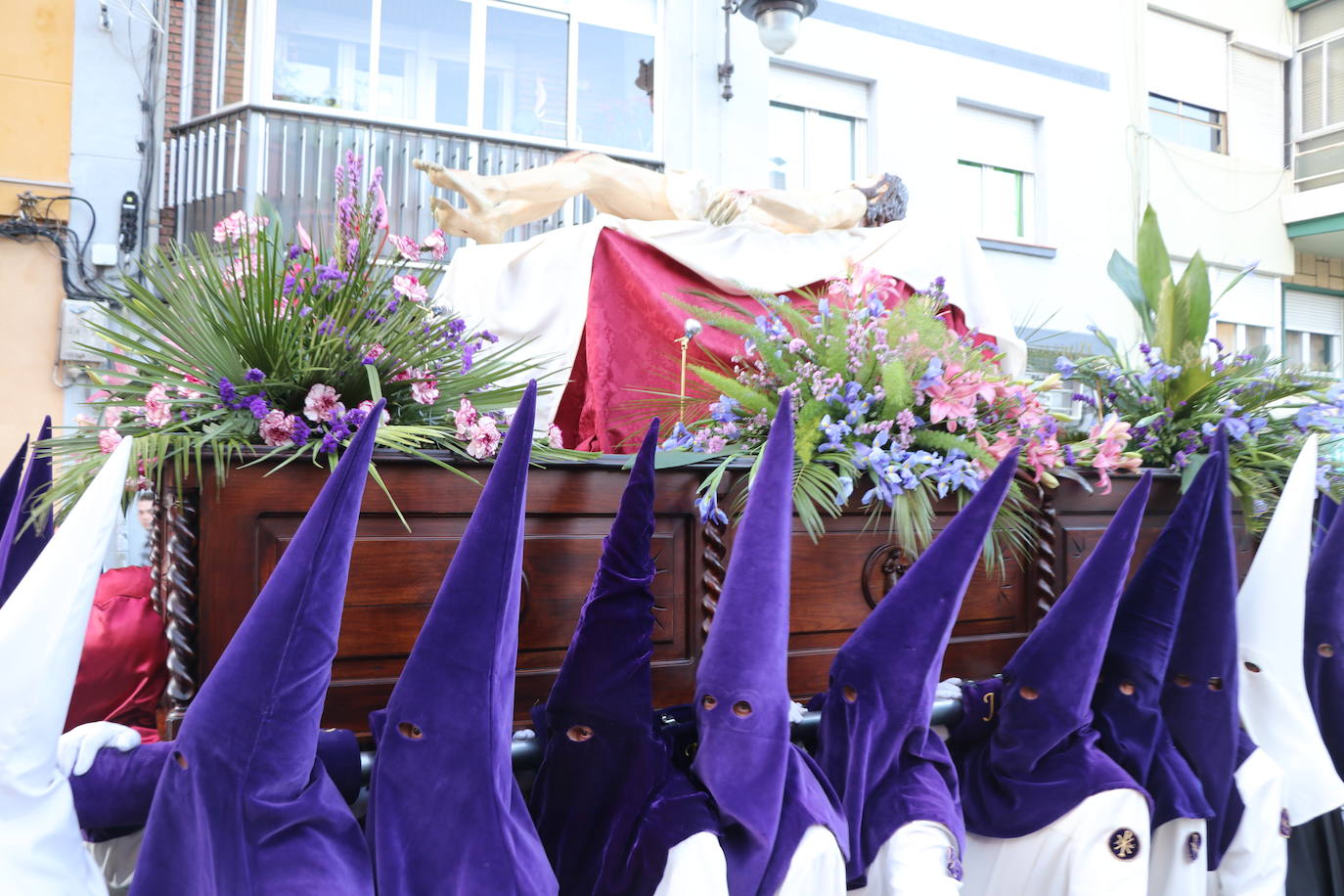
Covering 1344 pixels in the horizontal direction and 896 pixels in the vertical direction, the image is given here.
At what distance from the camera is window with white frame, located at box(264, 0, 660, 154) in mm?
5992

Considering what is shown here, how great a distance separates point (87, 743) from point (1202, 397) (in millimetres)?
2269

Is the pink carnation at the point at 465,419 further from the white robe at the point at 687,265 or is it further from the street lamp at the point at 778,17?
the street lamp at the point at 778,17

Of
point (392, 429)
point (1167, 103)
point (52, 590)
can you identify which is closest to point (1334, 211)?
point (1167, 103)

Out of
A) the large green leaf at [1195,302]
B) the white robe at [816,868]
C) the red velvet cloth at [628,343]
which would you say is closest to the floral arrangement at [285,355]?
the red velvet cloth at [628,343]

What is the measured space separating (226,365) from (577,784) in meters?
0.83

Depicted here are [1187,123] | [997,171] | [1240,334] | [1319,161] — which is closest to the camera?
[997,171]

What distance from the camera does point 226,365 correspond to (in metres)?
1.67

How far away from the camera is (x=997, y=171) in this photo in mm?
7891

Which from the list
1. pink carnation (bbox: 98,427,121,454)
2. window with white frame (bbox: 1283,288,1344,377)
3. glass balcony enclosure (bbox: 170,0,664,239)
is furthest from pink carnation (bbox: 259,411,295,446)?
window with white frame (bbox: 1283,288,1344,377)

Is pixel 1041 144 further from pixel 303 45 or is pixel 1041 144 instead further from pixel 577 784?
pixel 577 784

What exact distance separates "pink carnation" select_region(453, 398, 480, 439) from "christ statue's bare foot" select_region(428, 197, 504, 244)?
1032 millimetres

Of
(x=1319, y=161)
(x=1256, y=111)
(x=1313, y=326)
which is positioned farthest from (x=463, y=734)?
(x=1319, y=161)

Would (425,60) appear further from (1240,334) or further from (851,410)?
(1240,334)

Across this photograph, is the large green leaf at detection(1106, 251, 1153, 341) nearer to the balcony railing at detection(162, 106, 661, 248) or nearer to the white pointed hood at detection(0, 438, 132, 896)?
the white pointed hood at detection(0, 438, 132, 896)
